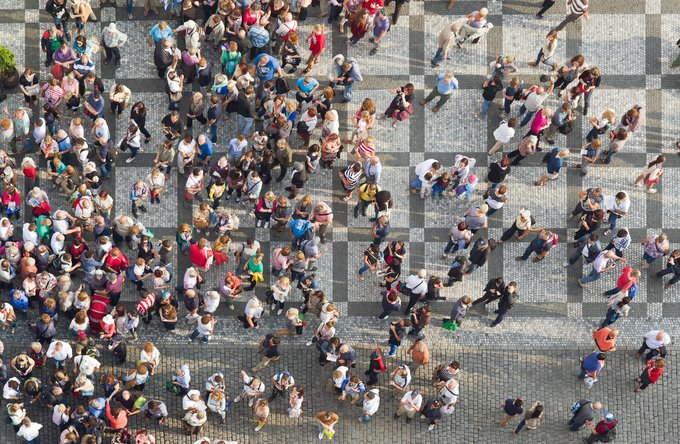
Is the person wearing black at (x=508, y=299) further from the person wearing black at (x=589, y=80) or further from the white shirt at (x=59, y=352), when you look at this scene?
the white shirt at (x=59, y=352)

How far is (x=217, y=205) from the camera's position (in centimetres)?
2394

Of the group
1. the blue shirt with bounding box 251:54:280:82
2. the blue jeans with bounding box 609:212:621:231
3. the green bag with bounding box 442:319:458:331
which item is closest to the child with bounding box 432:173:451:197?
the green bag with bounding box 442:319:458:331

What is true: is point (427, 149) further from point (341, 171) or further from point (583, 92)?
point (583, 92)

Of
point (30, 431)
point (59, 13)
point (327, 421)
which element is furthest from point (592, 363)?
point (59, 13)

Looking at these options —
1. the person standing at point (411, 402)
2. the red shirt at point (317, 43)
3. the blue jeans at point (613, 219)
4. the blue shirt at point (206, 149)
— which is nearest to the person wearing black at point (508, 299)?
the person standing at point (411, 402)

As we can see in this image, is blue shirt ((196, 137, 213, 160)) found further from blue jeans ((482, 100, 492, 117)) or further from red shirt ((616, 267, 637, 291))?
red shirt ((616, 267, 637, 291))

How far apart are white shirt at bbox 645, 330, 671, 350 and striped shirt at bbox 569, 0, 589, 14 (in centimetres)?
782

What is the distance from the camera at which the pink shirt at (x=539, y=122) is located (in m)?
23.7

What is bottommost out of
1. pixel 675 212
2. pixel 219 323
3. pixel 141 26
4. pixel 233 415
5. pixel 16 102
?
pixel 233 415

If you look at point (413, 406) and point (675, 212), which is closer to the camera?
point (413, 406)

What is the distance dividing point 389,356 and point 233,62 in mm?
7796

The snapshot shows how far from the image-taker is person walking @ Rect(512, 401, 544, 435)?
72.1 ft

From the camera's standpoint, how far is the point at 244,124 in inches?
953

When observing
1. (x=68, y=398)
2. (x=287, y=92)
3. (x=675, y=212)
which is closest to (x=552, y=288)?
(x=675, y=212)
